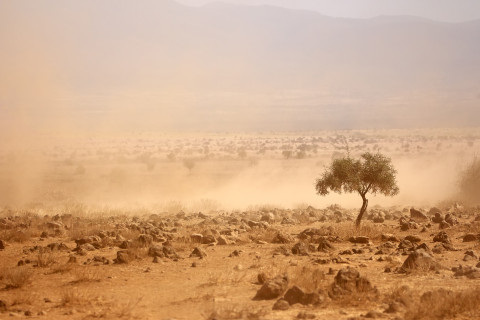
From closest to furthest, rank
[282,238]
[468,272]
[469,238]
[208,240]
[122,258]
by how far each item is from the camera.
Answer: [468,272]
[122,258]
[469,238]
[282,238]
[208,240]

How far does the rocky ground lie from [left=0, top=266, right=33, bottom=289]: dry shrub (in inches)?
0.9

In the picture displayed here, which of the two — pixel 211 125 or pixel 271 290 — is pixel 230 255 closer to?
pixel 271 290

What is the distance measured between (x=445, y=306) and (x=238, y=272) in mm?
5528

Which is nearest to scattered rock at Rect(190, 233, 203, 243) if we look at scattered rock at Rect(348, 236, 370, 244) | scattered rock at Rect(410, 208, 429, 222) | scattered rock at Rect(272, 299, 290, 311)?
scattered rock at Rect(348, 236, 370, 244)

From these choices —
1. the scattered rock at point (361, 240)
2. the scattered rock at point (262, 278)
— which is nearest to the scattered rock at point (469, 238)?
the scattered rock at point (361, 240)

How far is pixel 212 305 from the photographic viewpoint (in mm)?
11961

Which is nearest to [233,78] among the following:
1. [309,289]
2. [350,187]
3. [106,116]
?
[106,116]

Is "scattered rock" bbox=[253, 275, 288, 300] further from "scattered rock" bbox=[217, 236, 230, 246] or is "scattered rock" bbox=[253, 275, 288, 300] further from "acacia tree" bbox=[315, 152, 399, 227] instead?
"acacia tree" bbox=[315, 152, 399, 227]

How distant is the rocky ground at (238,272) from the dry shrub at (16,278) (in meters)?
0.02

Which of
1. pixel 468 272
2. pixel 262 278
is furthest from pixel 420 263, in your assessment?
pixel 262 278

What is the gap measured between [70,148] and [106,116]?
56.3 metres

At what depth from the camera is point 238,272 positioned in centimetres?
1536

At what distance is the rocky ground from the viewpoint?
1159cm

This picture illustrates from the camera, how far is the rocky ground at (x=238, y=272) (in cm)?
1159
